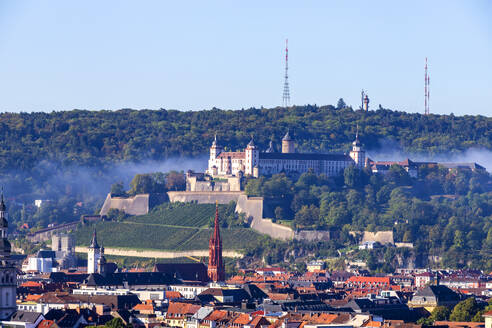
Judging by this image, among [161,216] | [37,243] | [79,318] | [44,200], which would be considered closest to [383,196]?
[161,216]

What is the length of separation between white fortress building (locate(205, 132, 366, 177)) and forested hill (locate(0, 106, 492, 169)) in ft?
60.9

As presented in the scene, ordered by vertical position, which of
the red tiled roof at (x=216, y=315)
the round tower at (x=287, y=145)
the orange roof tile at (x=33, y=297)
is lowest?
the orange roof tile at (x=33, y=297)

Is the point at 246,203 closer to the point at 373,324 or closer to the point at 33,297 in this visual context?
the point at 33,297

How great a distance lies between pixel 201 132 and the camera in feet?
591

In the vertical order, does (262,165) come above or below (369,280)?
above

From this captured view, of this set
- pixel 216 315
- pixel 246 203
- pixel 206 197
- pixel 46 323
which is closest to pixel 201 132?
pixel 206 197

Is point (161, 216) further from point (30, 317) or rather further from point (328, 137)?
point (30, 317)

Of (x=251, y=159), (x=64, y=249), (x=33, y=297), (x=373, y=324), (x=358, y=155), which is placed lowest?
(x=64, y=249)

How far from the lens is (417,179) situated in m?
152

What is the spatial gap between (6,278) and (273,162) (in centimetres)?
8440

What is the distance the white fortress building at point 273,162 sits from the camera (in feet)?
474

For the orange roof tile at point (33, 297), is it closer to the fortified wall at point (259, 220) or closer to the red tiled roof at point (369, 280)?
the red tiled roof at point (369, 280)

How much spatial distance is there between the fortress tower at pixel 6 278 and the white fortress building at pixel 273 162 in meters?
76.8

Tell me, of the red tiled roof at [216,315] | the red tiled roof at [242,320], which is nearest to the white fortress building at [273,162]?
the red tiled roof at [216,315]
